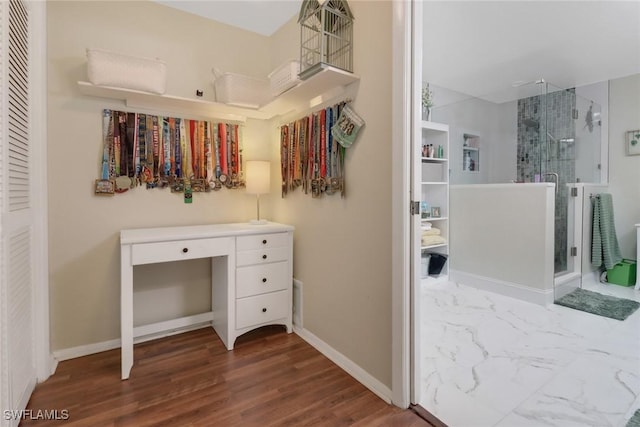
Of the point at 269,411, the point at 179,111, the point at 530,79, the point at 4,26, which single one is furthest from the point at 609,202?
the point at 4,26

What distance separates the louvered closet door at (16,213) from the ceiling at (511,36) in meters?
1.16

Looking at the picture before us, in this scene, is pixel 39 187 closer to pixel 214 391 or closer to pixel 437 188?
pixel 214 391

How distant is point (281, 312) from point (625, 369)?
209 centimetres

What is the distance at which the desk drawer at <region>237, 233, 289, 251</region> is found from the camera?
2141 mm

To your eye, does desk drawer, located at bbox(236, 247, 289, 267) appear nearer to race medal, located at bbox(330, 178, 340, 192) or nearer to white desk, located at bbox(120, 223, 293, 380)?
white desk, located at bbox(120, 223, 293, 380)

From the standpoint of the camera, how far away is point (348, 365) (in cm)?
187

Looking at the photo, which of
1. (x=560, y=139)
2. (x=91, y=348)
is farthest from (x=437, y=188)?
(x=91, y=348)

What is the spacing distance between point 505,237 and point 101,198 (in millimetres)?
3464

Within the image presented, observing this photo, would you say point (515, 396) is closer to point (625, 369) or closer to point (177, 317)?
point (625, 369)

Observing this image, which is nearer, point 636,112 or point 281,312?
point 281,312

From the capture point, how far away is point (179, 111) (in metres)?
2.35

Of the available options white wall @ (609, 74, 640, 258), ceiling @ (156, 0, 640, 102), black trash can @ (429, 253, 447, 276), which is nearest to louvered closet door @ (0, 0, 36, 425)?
ceiling @ (156, 0, 640, 102)

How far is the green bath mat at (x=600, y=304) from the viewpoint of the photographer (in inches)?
106

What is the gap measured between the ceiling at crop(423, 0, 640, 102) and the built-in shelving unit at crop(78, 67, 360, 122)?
3.81 ft
